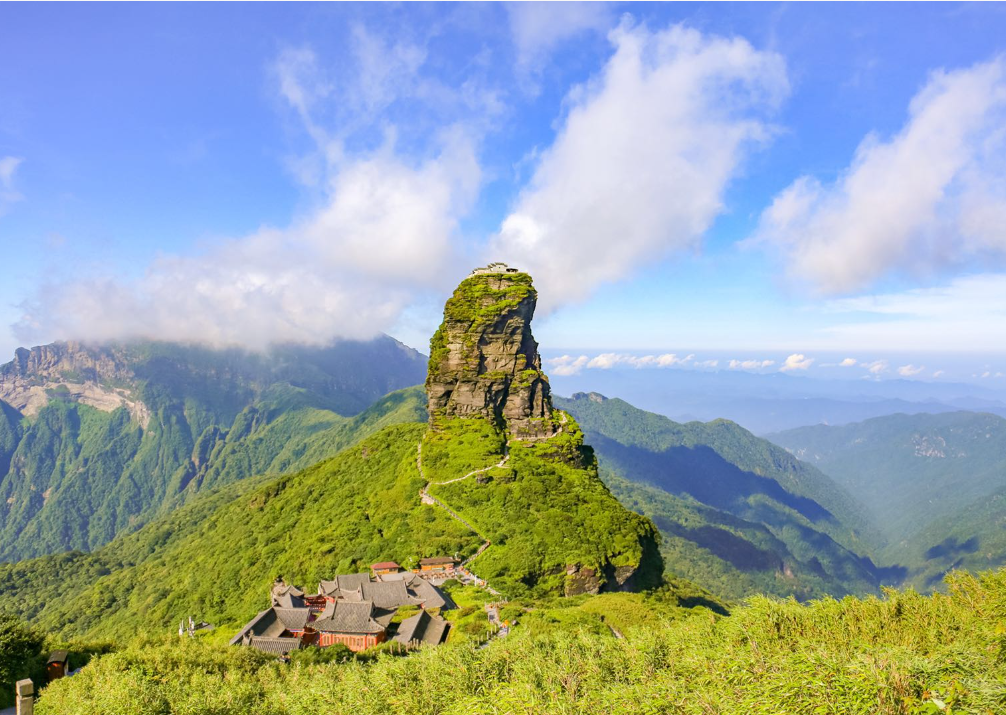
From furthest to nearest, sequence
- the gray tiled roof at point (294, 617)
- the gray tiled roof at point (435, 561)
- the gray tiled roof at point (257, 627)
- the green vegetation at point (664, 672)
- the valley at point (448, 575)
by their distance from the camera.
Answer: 1. the gray tiled roof at point (435, 561)
2. the gray tiled roof at point (294, 617)
3. the gray tiled roof at point (257, 627)
4. the valley at point (448, 575)
5. the green vegetation at point (664, 672)

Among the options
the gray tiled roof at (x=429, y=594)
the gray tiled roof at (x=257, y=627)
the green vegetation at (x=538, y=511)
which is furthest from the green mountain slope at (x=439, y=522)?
the gray tiled roof at (x=257, y=627)

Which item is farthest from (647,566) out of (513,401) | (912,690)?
(912,690)

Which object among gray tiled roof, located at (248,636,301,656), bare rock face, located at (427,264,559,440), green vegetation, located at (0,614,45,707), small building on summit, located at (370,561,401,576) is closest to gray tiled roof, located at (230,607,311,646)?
gray tiled roof, located at (248,636,301,656)

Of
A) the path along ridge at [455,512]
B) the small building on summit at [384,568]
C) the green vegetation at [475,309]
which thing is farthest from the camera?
the green vegetation at [475,309]

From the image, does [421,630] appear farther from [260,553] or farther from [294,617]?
[260,553]

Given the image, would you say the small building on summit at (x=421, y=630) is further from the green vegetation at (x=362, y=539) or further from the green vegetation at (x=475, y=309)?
the green vegetation at (x=475, y=309)

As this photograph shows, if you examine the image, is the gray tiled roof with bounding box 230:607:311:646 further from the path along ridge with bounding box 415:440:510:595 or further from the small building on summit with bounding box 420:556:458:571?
the path along ridge with bounding box 415:440:510:595
